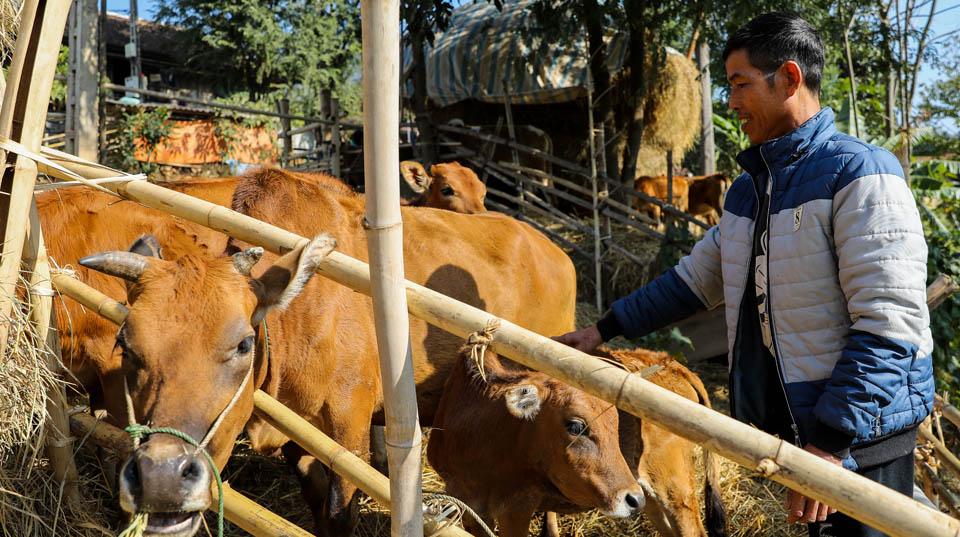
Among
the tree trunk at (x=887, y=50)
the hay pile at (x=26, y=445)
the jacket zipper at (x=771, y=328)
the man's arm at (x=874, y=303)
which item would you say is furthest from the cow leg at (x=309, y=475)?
the tree trunk at (x=887, y=50)

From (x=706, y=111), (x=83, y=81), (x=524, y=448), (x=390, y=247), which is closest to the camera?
(x=390, y=247)

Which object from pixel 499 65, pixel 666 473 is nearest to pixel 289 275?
pixel 666 473

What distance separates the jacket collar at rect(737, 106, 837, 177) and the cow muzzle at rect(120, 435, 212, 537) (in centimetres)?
213

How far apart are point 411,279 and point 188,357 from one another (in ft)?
6.94

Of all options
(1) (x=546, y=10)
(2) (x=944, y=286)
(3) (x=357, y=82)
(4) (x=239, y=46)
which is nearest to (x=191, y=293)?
(2) (x=944, y=286)

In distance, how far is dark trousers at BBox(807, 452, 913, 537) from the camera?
2.48 meters

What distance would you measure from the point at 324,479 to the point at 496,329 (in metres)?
2.49

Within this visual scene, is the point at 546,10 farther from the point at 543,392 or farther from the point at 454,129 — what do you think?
the point at 543,392

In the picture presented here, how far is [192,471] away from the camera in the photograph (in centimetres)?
238

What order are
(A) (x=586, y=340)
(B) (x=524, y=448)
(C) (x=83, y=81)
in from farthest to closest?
(C) (x=83, y=81)
(B) (x=524, y=448)
(A) (x=586, y=340)

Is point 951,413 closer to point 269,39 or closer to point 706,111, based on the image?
point 706,111

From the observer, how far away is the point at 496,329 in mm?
2135

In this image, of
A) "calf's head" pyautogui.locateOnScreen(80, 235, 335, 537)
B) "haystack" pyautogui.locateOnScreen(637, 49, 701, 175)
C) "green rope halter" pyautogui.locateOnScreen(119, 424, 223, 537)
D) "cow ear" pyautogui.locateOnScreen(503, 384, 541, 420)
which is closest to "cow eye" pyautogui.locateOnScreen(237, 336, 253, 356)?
"calf's head" pyautogui.locateOnScreen(80, 235, 335, 537)

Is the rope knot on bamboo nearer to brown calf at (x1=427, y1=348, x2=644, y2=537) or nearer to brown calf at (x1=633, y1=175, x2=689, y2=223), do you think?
brown calf at (x1=427, y1=348, x2=644, y2=537)
